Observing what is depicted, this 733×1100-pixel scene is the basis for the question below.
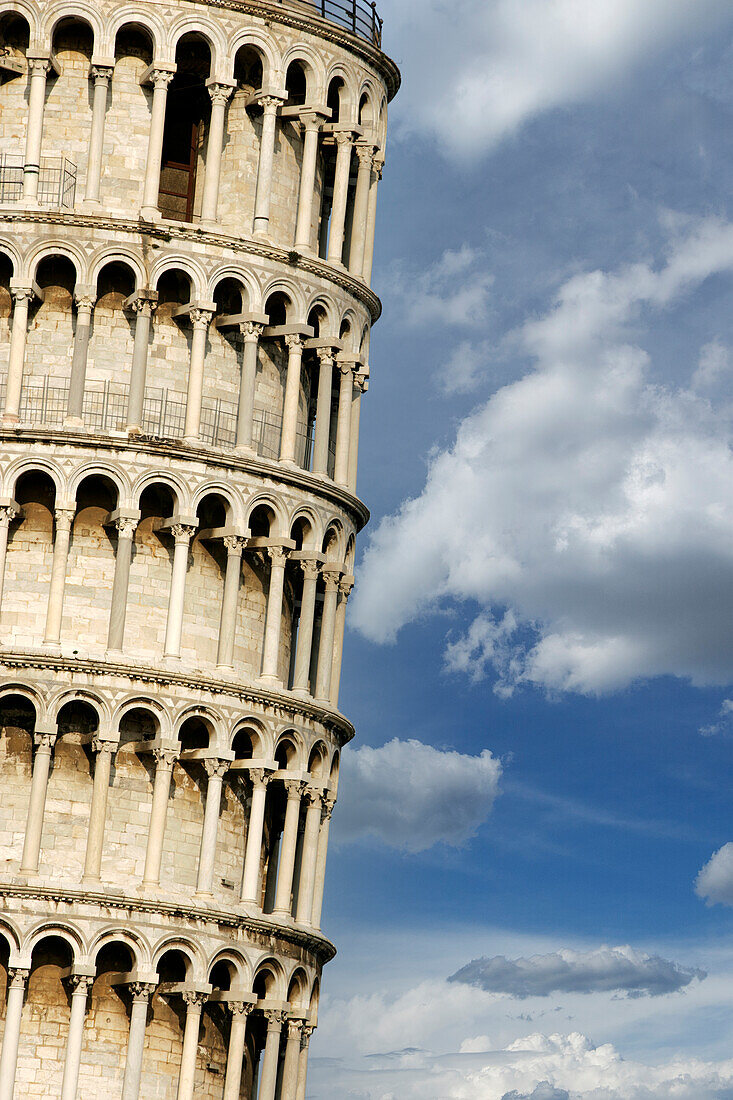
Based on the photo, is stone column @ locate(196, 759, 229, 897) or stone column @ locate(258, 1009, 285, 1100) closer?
stone column @ locate(196, 759, 229, 897)

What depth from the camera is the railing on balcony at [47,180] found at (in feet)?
210

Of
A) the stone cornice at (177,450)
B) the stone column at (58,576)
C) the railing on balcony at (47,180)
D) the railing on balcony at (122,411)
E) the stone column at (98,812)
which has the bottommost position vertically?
the stone column at (98,812)

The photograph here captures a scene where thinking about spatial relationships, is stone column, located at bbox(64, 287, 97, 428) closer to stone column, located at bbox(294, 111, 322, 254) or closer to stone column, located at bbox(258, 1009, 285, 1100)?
stone column, located at bbox(294, 111, 322, 254)

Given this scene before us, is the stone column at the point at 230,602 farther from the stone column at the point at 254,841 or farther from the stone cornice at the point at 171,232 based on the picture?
the stone cornice at the point at 171,232

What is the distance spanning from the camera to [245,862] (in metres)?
61.9

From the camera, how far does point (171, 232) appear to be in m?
63.3

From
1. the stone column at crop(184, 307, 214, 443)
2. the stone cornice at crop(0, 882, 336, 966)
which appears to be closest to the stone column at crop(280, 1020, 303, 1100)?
the stone cornice at crop(0, 882, 336, 966)

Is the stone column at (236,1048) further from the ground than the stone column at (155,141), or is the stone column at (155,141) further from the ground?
the stone column at (155,141)

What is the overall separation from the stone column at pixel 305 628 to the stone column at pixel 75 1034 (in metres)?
8.71

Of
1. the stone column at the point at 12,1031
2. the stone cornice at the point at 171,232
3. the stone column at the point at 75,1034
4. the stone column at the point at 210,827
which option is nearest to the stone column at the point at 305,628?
the stone column at the point at 210,827

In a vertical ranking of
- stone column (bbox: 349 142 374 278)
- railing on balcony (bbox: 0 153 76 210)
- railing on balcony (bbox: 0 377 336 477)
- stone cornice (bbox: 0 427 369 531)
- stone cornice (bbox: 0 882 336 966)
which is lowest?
stone cornice (bbox: 0 882 336 966)

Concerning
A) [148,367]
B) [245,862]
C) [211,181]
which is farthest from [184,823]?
[211,181]

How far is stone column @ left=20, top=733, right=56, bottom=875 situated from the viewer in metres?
59.5

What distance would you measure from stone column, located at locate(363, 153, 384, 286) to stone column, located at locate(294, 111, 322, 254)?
2.27m
